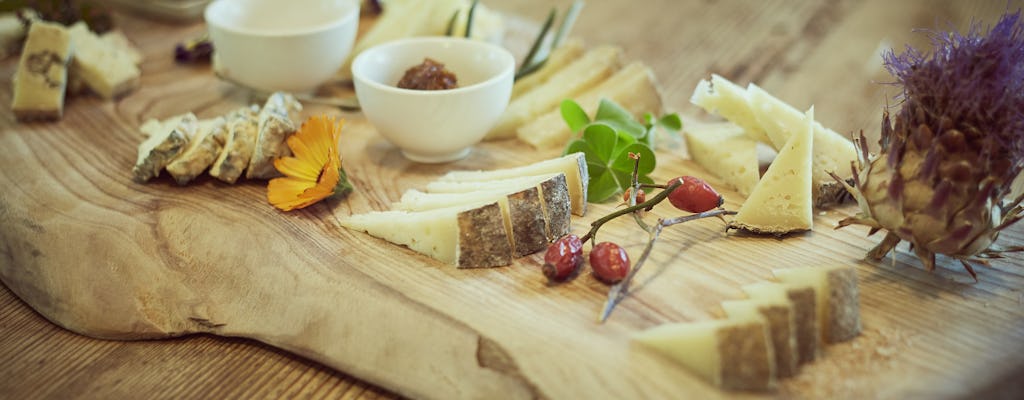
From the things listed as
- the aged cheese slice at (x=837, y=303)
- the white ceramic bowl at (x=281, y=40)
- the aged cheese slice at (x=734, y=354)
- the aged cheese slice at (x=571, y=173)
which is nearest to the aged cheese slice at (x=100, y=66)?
the white ceramic bowl at (x=281, y=40)

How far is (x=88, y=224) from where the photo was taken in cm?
208

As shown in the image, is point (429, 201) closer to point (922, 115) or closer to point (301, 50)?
point (301, 50)

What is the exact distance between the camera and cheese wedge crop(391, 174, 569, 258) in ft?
6.02

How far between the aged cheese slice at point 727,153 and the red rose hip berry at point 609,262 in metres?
0.62

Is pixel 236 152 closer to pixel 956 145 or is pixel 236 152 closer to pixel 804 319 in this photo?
pixel 804 319

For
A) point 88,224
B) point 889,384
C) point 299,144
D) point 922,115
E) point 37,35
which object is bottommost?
point 88,224

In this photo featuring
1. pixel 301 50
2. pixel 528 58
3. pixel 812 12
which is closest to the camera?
pixel 301 50

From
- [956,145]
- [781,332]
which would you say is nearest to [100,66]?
[781,332]

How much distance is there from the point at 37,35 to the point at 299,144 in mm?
1280

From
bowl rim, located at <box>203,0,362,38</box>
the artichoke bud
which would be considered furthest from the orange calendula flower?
the artichoke bud

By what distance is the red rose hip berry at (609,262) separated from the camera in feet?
5.72

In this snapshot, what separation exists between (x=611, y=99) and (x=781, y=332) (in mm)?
1328

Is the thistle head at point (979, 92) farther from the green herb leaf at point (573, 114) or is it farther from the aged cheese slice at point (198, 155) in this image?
the aged cheese slice at point (198, 155)

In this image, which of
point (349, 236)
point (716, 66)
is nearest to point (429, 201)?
point (349, 236)
